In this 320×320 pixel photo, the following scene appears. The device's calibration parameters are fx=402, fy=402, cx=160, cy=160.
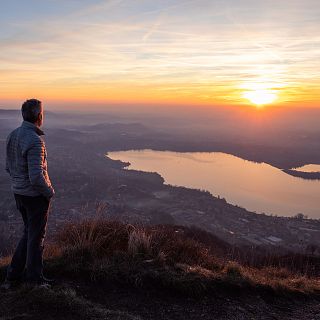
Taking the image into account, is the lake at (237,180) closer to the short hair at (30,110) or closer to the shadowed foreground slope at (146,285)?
the shadowed foreground slope at (146,285)

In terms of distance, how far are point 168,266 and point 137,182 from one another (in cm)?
5394

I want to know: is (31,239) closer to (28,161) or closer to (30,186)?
(30,186)

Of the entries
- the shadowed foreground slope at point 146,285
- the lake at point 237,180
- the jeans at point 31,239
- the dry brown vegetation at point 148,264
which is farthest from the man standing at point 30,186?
the lake at point 237,180

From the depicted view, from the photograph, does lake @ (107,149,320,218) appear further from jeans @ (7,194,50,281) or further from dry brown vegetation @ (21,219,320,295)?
jeans @ (7,194,50,281)

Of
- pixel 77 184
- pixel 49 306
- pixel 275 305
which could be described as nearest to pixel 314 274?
pixel 275 305

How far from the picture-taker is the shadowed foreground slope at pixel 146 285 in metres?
4.20

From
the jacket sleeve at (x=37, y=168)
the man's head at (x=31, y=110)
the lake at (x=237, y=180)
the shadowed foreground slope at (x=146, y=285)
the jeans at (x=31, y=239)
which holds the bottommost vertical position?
the lake at (x=237, y=180)

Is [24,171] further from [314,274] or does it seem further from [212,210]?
[212,210]

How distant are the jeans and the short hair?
0.85 m

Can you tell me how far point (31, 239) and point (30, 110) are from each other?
1.44 m

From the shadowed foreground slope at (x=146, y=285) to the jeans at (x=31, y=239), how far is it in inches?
11.1

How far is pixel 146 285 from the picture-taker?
5012 mm

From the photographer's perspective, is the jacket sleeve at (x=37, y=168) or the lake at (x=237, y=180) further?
the lake at (x=237, y=180)

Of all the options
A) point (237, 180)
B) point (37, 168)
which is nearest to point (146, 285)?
point (37, 168)
